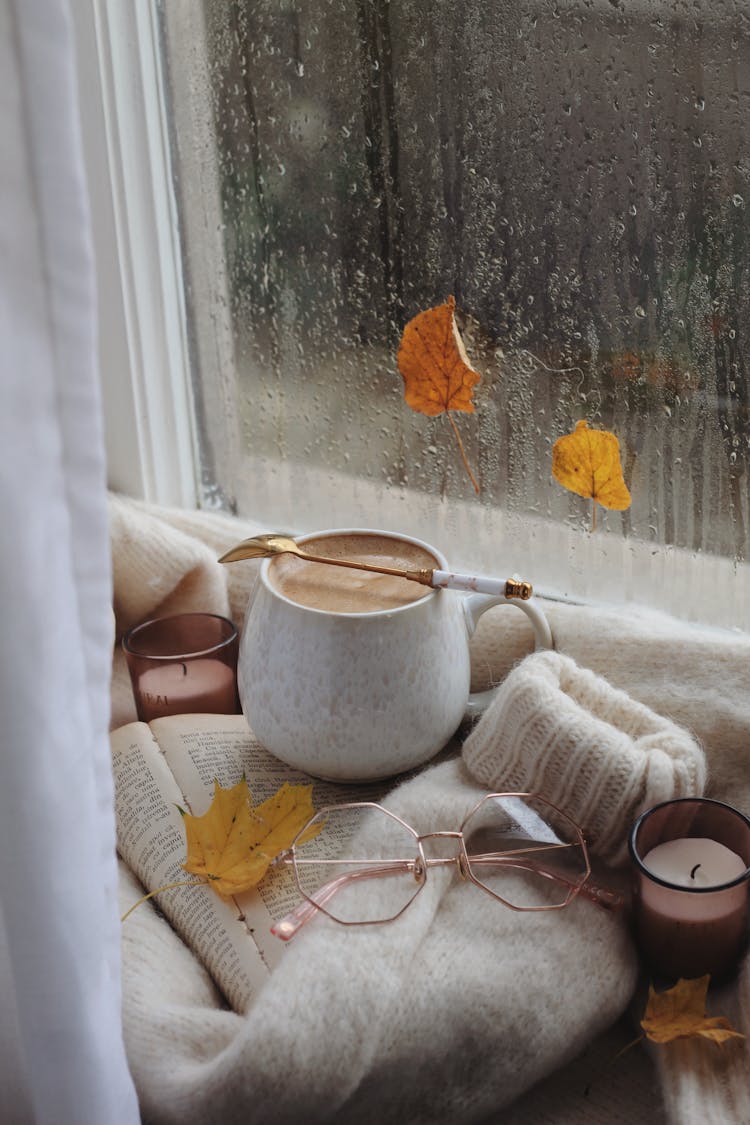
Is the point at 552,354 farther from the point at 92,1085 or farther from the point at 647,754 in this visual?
the point at 92,1085

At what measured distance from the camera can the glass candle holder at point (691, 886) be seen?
1.71ft

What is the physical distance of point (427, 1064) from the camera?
1.56 ft

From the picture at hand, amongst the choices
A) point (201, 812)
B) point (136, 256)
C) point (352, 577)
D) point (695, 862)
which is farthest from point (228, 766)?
point (136, 256)

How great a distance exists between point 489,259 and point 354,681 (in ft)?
1.03

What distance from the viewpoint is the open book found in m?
0.56

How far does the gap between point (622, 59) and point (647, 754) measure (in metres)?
0.40

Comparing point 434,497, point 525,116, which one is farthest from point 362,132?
point 434,497

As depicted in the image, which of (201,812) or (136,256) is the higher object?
(136,256)

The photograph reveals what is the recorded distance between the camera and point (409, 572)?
0.62m

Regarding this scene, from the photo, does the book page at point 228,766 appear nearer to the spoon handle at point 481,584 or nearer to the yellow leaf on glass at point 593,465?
the spoon handle at point 481,584

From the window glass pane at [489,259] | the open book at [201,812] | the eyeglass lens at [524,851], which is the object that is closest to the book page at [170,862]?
the open book at [201,812]

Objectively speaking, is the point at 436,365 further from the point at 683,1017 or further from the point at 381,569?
the point at 683,1017

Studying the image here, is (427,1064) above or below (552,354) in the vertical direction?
below

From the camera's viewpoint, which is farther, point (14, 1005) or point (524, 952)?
point (524, 952)
